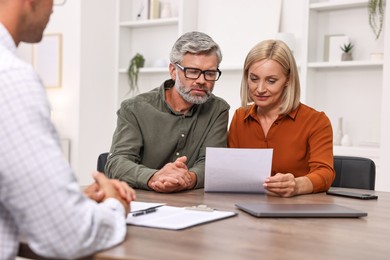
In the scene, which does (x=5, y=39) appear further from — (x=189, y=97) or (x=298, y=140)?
(x=298, y=140)

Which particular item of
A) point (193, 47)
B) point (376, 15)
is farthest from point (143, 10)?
point (193, 47)

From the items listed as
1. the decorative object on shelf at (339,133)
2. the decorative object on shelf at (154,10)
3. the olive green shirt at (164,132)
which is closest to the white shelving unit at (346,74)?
the decorative object on shelf at (339,133)

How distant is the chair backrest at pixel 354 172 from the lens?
242 cm

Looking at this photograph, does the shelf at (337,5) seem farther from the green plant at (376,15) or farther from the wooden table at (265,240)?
the wooden table at (265,240)

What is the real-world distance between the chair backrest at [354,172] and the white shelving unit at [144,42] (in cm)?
284

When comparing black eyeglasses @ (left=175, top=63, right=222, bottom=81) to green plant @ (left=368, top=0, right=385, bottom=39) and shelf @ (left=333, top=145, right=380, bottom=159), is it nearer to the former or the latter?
shelf @ (left=333, top=145, right=380, bottom=159)

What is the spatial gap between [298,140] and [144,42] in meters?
3.34

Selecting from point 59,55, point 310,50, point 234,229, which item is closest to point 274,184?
point 234,229

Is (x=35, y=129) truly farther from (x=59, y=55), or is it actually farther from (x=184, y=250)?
(x=59, y=55)

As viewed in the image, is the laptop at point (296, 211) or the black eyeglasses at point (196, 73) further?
the black eyeglasses at point (196, 73)

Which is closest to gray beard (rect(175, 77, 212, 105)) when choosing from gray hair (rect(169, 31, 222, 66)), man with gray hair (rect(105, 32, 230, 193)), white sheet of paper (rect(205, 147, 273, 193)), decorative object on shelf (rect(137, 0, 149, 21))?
man with gray hair (rect(105, 32, 230, 193))

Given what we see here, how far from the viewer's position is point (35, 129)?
968mm

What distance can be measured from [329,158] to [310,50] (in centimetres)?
223

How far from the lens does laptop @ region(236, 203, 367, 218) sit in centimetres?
150
